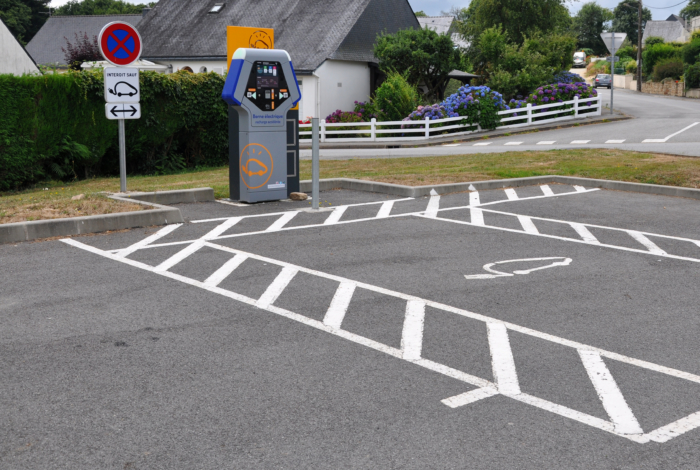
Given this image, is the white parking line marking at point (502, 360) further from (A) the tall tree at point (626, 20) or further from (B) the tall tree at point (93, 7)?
(A) the tall tree at point (626, 20)

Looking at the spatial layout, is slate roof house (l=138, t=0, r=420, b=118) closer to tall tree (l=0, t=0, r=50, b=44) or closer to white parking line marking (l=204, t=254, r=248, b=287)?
white parking line marking (l=204, t=254, r=248, b=287)

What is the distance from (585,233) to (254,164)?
16.8ft

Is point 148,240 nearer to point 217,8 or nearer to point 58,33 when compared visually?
point 217,8

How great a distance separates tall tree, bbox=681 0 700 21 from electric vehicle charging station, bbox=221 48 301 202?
117 meters

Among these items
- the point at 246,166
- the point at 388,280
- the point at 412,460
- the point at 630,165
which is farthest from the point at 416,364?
the point at 630,165

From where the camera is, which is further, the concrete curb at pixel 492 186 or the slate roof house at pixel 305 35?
the slate roof house at pixel 305 35

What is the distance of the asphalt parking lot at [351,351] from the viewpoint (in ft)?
12.1

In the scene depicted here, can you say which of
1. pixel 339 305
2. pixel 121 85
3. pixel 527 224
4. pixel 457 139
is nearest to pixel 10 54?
pixel 457 139

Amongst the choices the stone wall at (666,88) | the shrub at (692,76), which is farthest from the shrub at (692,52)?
the stone wall at (666,88)

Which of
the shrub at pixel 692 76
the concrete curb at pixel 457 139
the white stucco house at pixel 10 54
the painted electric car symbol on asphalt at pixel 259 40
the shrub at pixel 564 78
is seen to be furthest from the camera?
the shrub at pixel 692 76

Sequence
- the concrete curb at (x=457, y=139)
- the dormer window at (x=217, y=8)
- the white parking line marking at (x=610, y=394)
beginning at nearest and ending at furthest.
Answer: the white parking line marking at (x=610, y=394), the concrete curb at (x=457, y=139), the dormer window at (x=217, y=8)

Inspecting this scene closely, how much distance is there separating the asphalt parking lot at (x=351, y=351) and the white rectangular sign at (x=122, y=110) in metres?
2.27

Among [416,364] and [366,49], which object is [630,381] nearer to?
[416,364]

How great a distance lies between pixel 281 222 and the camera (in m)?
10.1
